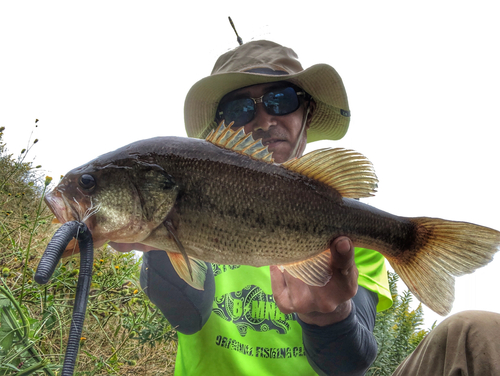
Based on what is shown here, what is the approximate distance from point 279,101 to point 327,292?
1.79m

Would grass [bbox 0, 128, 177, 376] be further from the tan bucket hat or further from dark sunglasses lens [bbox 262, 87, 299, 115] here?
dark sunglasses lens [bbox 262, 87, 299, 115]

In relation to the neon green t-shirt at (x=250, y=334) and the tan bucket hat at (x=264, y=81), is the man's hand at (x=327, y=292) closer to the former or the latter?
the neon green t-shirt at (x=250, y=334)

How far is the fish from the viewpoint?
1.23 m

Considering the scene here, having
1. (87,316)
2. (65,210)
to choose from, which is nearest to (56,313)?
(87,316)

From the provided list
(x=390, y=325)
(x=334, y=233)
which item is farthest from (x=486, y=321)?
(x=390, y=325)

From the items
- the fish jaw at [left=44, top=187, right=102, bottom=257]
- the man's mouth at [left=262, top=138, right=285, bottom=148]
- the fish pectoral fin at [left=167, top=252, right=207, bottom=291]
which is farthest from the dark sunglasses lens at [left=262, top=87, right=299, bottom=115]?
the fish jaw at [left=44, top=187, right=102, bottom=257]

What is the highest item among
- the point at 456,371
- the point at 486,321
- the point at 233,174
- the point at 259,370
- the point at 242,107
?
the point at 242,107

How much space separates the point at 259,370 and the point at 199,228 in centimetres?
150

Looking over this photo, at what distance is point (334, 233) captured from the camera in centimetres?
135

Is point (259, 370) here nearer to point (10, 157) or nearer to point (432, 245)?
point (432, 245)

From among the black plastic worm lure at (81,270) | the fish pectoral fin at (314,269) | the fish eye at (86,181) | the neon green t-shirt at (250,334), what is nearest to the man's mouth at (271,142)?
the neon green t-shirt at (250,334)

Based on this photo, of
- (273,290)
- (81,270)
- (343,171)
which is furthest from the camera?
(273,290)

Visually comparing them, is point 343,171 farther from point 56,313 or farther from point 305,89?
point 305,89

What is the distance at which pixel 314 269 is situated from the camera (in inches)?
54.4
